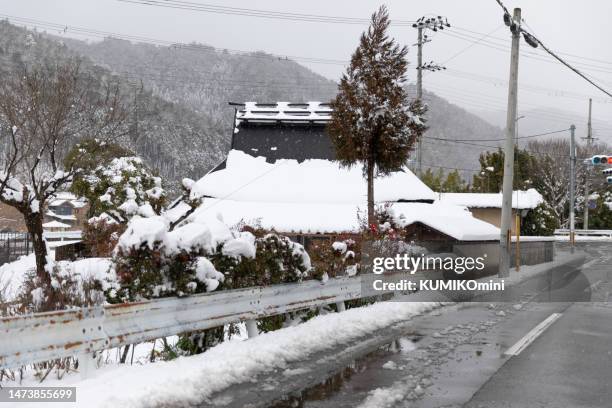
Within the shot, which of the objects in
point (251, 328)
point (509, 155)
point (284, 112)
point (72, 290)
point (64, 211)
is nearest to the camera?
point (72, 290)

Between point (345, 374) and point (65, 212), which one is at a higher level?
point (345, 374)

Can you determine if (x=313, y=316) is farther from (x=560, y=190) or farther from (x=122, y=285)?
(x=560, y=190)

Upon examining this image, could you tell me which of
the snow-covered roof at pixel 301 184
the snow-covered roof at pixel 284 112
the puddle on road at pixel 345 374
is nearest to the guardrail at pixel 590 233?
the snow-covered roof at pixel 301 184

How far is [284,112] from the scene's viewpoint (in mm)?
36344

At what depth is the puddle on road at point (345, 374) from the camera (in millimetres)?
6541

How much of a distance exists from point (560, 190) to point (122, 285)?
6952cm

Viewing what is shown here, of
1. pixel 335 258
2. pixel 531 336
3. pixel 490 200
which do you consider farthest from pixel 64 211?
pixel 531 336

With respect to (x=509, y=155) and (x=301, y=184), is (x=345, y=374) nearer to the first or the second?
(x=509, y=155)

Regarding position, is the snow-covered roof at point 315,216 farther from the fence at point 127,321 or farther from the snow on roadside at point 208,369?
the fence at point 127,321

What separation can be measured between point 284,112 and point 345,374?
1164 inches

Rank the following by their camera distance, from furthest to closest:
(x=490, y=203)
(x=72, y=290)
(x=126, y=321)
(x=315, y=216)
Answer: (x=490, y=203), (x=315, y=216), (x=72, y=290), (x=126, y=321)

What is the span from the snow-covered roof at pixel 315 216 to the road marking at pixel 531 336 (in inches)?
427

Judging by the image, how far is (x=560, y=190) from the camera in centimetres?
7038

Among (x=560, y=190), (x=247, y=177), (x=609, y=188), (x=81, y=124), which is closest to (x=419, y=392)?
(x=81, y=124)
